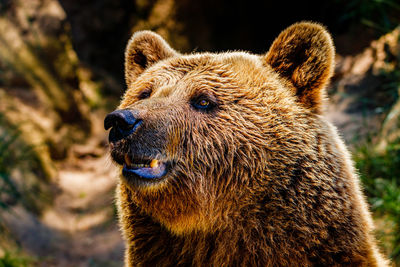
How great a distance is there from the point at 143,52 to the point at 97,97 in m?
5.47

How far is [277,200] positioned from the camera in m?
1.95

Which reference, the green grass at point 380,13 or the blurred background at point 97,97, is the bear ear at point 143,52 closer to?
the blurred background at point 97,97

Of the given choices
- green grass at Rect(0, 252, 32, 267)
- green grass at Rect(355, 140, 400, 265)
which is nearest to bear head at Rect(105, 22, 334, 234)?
green grass at Rect(355, 140, 400, 265)

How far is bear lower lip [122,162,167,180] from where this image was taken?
185cm

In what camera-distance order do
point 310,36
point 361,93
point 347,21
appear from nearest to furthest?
point 310,36 → point 361,93 → point 347,21

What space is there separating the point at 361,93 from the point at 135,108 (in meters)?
4.55

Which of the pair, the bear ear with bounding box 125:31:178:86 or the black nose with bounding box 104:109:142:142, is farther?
the bear ear with bounding box 125:31:178:86

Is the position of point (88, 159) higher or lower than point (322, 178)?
higher

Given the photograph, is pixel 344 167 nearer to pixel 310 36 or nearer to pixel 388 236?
pixel 310 36

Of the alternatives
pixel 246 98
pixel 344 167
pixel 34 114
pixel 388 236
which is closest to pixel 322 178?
pixel 344 167

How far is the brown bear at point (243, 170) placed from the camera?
1.91 meters

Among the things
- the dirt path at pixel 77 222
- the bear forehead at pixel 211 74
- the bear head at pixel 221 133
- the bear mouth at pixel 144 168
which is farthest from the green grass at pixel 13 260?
the bear mouth at pixel 144 168

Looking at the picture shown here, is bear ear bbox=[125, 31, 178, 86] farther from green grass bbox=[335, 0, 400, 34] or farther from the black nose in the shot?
green grass bbox=[335, 0, 400, 34]

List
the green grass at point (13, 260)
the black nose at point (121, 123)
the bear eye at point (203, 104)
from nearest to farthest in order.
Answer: the black nose at point (121, 123) < the bear eye at point (203, 104) < the green grass at point (13, 260)
